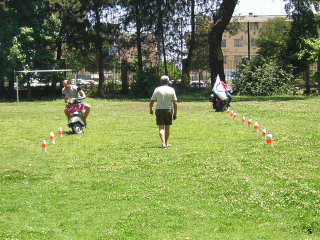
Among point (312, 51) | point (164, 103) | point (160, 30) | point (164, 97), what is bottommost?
point (164, 103)

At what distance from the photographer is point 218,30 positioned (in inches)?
1453

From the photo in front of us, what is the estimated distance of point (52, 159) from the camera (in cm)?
1103

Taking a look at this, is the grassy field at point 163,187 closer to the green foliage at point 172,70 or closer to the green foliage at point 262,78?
the green foliage at point 262,78

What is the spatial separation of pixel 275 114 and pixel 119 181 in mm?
13098

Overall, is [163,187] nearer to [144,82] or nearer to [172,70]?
[144,82]

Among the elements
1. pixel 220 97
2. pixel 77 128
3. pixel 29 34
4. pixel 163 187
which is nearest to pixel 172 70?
pixel 29 34

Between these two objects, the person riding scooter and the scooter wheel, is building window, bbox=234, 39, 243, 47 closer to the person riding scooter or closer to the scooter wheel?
the person riding scooter

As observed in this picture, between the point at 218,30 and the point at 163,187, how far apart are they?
3011 centimetres

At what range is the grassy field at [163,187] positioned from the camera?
6.15 meters

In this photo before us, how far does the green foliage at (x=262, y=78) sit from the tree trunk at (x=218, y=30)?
7.98ft

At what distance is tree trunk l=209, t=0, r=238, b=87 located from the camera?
3597 centimetres

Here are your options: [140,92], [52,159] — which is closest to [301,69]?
[140,92]

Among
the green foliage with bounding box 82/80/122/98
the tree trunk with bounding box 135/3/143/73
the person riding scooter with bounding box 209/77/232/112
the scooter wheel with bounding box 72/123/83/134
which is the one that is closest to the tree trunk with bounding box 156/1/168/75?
the tree trunk with bounding box 135/3/143/73

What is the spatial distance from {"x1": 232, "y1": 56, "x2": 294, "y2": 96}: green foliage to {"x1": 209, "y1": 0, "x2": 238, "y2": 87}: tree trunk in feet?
7.98
